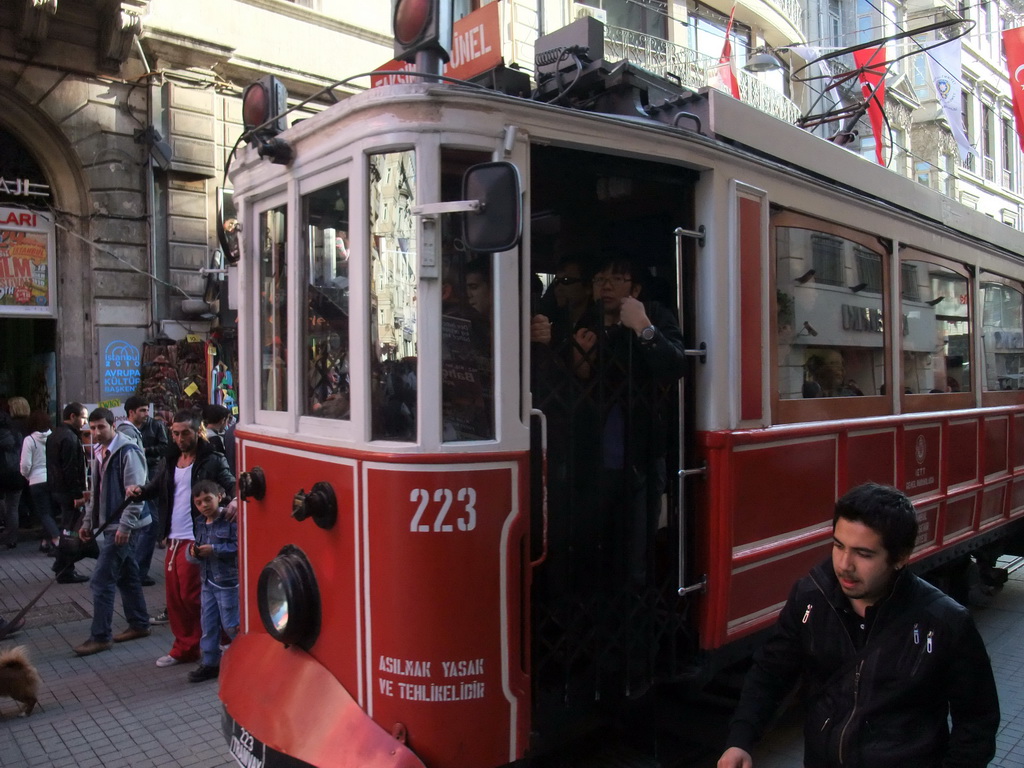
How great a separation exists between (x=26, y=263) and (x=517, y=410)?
9.51 meters

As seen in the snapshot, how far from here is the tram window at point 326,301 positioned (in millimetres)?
3049

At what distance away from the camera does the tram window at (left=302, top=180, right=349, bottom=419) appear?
10.0 ft

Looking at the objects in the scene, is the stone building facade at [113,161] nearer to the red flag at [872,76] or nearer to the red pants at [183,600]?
the red pants at [183,600]

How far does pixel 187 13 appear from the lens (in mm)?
10828

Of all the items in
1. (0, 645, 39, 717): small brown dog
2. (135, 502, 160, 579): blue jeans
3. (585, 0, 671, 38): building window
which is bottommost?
(0, 645, 39, 717): small brown dog

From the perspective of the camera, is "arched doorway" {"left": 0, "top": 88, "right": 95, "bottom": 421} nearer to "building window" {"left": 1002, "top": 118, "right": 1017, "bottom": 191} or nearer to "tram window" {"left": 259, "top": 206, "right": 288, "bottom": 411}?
"tram window" {"left": 259, "top": 206, "right": 288, "bottom": 411}

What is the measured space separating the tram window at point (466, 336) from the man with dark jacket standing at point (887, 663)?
1209 mm

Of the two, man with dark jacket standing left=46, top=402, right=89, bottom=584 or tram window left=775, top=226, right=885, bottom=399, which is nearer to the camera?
tram window left=775, top=226, right=885, bottom=399

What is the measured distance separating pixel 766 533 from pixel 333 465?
1.92 m

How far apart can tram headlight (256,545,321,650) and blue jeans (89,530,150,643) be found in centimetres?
317

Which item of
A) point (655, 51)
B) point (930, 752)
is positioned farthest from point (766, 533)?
point (655, 51)

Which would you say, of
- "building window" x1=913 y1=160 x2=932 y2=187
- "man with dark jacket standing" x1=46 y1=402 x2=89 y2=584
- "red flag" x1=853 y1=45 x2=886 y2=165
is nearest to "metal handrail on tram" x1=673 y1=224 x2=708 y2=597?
"red flag" x1=853 y1=45 x2=886 y2=165

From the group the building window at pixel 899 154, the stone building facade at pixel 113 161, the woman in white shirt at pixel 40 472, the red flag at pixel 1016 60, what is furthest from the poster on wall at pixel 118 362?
the building window at pixel 899 154

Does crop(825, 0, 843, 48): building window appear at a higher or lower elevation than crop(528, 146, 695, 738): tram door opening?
higher
